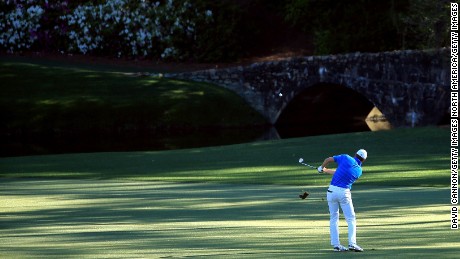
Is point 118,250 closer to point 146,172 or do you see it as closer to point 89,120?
point 146,172

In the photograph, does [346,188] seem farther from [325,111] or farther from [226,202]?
[325,111]

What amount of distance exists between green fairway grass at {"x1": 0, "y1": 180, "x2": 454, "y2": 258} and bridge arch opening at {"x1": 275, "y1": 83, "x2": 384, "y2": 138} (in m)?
25.1

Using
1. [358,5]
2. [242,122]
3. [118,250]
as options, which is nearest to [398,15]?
[358,5]

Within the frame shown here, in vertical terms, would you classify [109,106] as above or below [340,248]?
below

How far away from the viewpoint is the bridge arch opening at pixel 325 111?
53.2m

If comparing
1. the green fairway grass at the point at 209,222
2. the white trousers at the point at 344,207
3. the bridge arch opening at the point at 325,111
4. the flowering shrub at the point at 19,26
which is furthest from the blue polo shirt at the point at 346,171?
the flowering shrub at the point at 19,26

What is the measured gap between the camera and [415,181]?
2791 cm

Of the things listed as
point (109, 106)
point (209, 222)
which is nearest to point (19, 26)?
point (109, 106)

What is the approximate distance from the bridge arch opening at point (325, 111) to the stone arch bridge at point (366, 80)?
3.19 feet

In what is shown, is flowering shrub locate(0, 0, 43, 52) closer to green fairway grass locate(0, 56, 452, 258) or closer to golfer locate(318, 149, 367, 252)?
green fairway grass locate(0, 56, 452, 258)

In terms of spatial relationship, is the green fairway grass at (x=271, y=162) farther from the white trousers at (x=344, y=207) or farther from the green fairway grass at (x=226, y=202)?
the white trousers at (x=344, y=207)

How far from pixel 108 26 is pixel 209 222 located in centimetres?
4350

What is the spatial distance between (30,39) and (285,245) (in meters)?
48.4

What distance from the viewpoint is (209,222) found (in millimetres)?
20297
